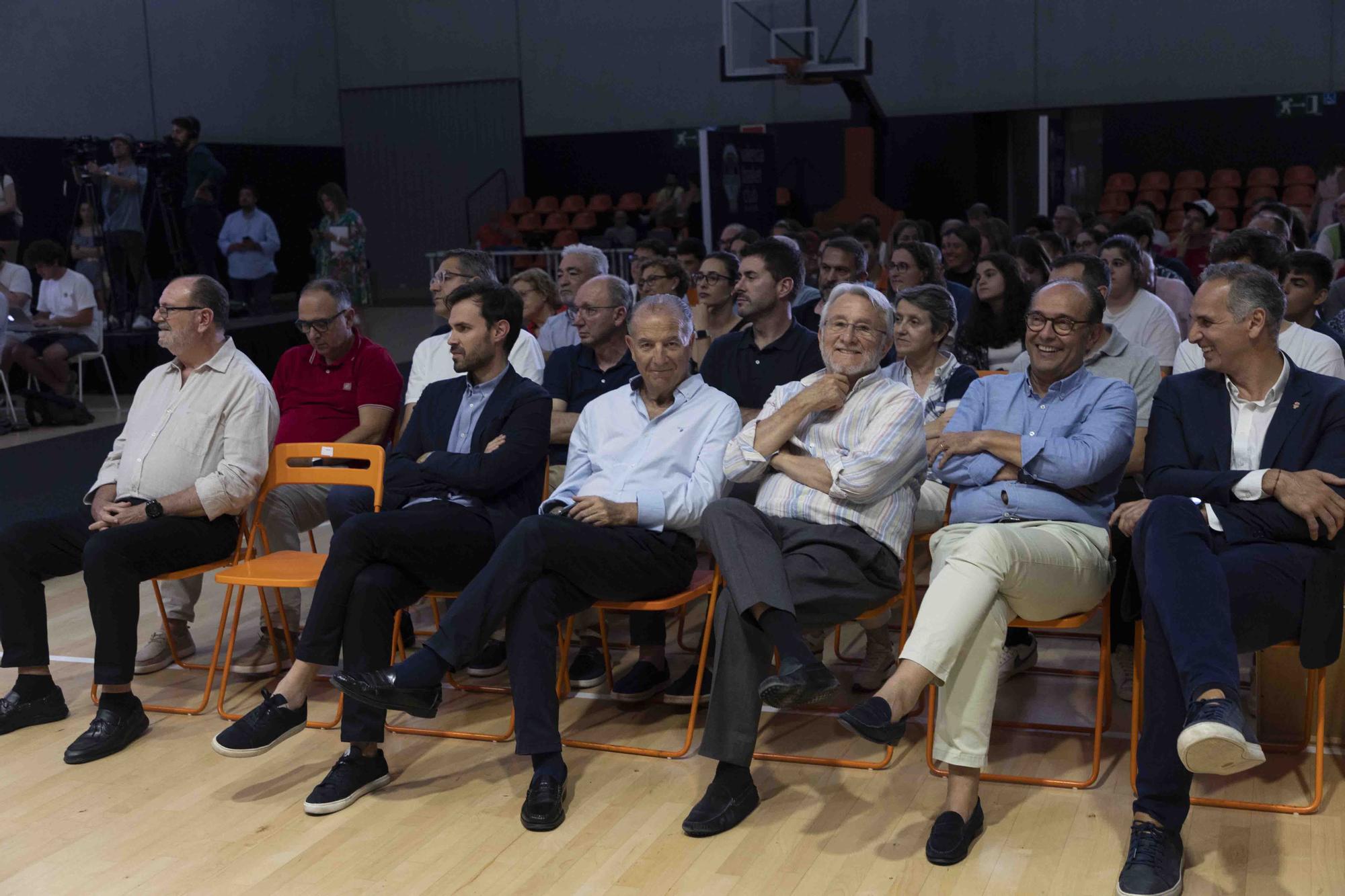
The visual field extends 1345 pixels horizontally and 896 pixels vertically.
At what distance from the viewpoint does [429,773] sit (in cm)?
348

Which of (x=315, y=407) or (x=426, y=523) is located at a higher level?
(x=315, y=407)

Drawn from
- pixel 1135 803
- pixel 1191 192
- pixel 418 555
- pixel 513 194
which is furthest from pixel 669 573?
pixel 513 194

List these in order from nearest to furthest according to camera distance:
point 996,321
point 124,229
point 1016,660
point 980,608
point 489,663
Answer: point 980,608 → point 1016,660 → point 489,663 → point 996,321 → point 124,229

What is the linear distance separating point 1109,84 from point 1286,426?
1233 centimetres

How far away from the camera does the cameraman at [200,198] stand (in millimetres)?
11648

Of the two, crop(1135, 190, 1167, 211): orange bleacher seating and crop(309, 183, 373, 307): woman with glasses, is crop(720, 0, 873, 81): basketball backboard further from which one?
crop(309, 183, 373, 307): woman with glasses

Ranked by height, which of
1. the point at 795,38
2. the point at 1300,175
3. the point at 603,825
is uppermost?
the point at 795,38

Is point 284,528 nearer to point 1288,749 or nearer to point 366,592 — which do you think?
point 366,592

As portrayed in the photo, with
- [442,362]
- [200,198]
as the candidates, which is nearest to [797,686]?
[442,362]

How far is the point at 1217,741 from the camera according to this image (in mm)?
2496

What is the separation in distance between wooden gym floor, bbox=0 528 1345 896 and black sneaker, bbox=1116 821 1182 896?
0.07 meters

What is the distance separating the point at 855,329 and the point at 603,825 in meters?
1.38

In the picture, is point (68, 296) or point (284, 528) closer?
point (284, 528)

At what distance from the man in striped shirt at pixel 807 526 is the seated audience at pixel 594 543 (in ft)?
0.57
